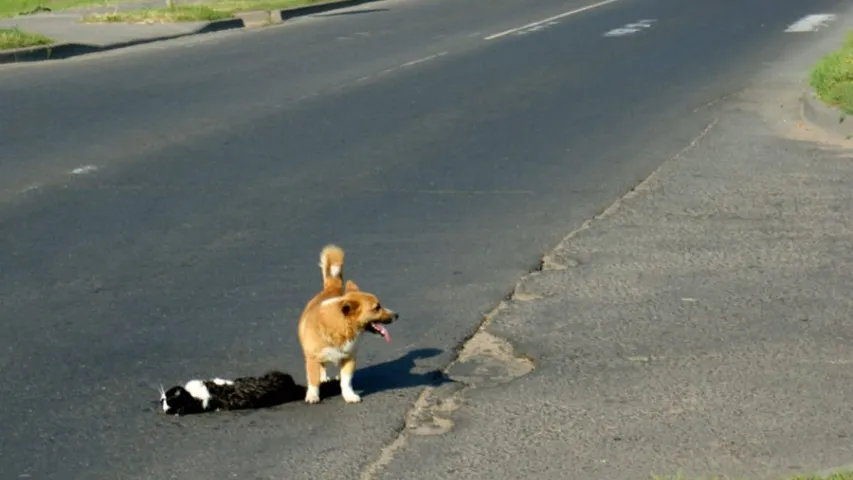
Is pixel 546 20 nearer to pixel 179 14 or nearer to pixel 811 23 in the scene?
pixel 811 23

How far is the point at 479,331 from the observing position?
25.5 feet

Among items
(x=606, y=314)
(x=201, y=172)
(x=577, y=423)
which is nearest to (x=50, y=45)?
(x=201, y=172)

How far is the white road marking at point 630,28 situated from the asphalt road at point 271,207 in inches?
100

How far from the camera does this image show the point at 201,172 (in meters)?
12.5

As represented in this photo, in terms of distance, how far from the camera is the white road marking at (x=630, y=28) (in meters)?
26.0

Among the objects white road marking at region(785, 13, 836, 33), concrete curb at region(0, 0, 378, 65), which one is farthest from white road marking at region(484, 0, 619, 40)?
concrete curb at region(0, 0, 378, 65)

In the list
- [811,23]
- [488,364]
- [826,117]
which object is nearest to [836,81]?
[826,117]

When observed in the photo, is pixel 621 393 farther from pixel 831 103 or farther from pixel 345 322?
pixel 831 103

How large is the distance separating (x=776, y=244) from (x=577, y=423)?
3.86 m

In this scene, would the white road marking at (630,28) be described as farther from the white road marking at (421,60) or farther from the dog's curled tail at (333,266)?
the dog's curled tail at (333,266)

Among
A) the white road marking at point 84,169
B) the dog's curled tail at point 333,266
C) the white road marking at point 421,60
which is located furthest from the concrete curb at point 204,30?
the dog's curled tail at point 333,266

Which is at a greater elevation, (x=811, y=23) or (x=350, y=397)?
(x=350, y=397)

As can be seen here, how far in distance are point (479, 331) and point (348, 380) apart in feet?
4.47

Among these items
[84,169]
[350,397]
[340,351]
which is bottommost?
[84,169]
